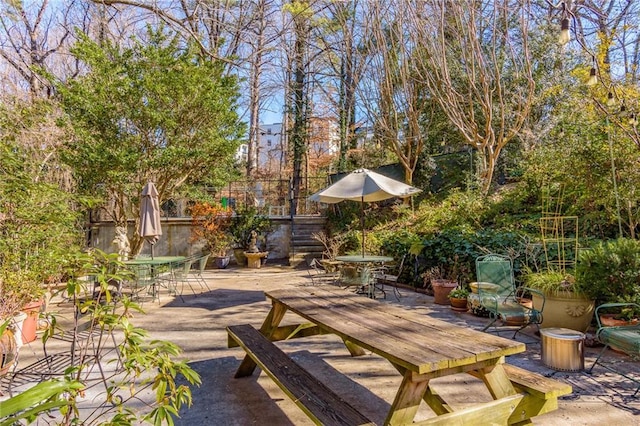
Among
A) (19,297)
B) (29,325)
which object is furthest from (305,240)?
(19,297)

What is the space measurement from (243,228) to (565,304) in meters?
8.58

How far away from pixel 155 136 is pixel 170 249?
151 inches

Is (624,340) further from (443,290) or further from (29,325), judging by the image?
(29,325)

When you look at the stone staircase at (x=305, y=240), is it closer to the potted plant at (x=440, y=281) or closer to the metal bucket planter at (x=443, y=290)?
the potted plant at (x=440, y=281)

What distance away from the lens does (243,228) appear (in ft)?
36.7

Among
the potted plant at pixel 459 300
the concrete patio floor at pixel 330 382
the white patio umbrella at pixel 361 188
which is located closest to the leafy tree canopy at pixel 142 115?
the white patio umbrella at pixel 361 188

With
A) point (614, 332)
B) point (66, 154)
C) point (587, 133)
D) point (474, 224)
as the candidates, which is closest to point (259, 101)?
point (66, 154)

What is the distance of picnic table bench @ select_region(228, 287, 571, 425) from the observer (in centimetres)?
180

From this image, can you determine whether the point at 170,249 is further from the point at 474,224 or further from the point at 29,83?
the point at 474,224

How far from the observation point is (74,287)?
1.34 metres

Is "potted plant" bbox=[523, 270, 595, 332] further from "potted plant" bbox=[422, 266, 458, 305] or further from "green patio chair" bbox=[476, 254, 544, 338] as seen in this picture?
"potted plant" bbox=[422, 266, 458, 305]

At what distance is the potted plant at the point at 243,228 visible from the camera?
11.1m

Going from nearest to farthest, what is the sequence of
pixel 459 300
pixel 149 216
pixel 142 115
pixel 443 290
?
pixel 459 300 < pixel 443 290 < pixel 149 216 < pixel 142 115

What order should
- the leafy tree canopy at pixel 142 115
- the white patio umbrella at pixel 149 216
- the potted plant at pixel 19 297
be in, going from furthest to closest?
1. the leafy tree canopy at pixel 142 115
2. the white patio umbrella at pixel 149 216
3. the potted plant at pixel 19 297
